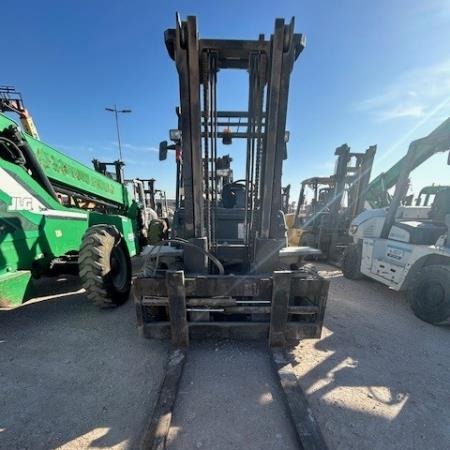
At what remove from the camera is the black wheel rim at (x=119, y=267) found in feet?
13.7

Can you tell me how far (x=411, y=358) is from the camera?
2844 mm

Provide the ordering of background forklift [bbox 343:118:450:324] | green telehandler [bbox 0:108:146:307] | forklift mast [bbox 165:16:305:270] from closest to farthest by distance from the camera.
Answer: forklift mast [bbox 165:16:305:270]
green telehandler [bbox 0:108:146:307]
background forklift [bbox 343:118:450:324]

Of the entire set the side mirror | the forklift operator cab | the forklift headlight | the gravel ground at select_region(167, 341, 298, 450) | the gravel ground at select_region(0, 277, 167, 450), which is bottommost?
the gravel ground at select_region(0, 277, 167, 450)

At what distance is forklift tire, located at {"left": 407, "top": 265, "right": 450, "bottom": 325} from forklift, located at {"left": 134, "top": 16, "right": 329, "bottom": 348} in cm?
223

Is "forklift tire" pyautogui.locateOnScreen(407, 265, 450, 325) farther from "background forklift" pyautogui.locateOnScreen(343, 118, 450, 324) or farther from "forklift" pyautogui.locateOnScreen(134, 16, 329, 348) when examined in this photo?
"forklift" pyautogui.locateOnScreen(134, 16, 329, 348)

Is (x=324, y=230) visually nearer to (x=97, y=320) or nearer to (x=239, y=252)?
(x=239, y=252)

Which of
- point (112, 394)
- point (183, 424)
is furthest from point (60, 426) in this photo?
point (183, 424)

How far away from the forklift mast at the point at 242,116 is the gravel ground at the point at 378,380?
1.52 meters

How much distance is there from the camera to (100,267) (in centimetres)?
348

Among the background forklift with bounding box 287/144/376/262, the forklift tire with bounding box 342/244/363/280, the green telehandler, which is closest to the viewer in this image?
the green telehandler

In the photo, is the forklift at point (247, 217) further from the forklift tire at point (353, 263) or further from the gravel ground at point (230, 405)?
the forklift tire at point (353, 263)

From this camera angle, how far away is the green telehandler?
9.79 feet

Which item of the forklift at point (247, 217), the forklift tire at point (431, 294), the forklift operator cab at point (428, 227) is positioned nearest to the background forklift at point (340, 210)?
the forklift operator cab at point (428, 227)

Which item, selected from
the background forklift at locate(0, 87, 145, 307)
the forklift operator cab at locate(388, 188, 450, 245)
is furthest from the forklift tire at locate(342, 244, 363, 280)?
the background forklift at locate(0, 87, 145, 307)
